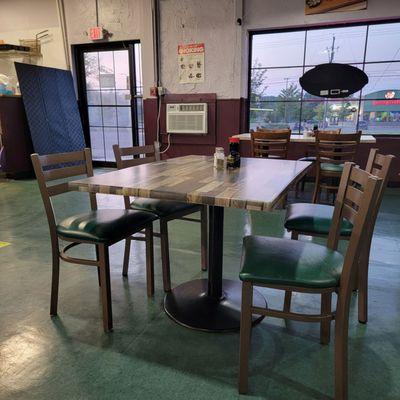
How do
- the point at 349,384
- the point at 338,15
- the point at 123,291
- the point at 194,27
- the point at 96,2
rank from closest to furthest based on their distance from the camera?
the point at 349,384 → the point at 123,291 → the point at 338,15 → the point at 194,27 → the point at 96,2

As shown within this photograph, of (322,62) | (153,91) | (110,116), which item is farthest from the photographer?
(110,116)

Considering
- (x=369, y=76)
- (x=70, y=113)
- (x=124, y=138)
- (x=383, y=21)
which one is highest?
(x=383, y=21)

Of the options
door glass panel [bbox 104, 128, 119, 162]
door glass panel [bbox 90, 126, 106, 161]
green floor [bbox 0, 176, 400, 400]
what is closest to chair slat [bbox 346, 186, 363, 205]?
green floor [bbox 0, 176, 400, 400]

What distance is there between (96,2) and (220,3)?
2242 millimetres

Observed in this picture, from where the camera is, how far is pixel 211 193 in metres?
1.40

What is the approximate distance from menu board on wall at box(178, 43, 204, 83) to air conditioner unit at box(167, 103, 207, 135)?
0.43 m

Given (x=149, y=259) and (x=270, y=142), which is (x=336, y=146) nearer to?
(x=270, y=142)

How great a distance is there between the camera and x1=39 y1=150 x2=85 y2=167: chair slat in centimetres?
187

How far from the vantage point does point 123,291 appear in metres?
2.23

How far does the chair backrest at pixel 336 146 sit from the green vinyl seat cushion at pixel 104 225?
2657 millimetres

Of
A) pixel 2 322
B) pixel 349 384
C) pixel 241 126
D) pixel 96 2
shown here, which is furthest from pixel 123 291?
pixel 96 2

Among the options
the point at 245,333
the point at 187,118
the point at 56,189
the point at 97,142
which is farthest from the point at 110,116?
the point at 245,333

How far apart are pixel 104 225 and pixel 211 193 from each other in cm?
69

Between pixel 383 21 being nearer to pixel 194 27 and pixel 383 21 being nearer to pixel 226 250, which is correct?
pixel 194 27
